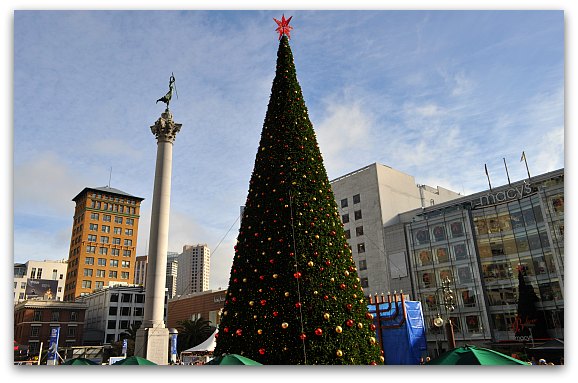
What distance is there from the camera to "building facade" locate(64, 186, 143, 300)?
6925 cm

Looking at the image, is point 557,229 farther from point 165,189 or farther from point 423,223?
point 165,189

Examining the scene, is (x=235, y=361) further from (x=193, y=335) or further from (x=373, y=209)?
(x=193, y=335)

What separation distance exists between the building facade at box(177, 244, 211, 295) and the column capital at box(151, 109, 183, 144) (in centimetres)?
12959

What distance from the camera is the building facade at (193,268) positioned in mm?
146250

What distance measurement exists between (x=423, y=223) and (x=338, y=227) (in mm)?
35958

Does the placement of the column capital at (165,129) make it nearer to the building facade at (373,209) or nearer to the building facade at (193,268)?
the building facade at (373,209)

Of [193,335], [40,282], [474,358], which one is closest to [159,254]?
[474,358]

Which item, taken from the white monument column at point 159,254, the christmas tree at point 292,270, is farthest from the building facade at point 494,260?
the christmas tree at point 292,270

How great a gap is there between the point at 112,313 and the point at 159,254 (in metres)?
46.6

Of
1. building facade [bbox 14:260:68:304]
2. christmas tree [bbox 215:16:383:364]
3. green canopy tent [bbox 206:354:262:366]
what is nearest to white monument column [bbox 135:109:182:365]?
christmas tree [bbox 215:16:383:364]

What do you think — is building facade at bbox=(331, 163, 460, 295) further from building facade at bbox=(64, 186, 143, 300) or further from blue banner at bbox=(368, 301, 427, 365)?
building facade at bbox=(64, 186, 143, 300)

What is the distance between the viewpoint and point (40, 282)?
185ft

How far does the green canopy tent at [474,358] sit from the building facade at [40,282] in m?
42.6

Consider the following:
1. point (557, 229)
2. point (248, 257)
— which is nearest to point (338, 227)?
point (248, 257)
